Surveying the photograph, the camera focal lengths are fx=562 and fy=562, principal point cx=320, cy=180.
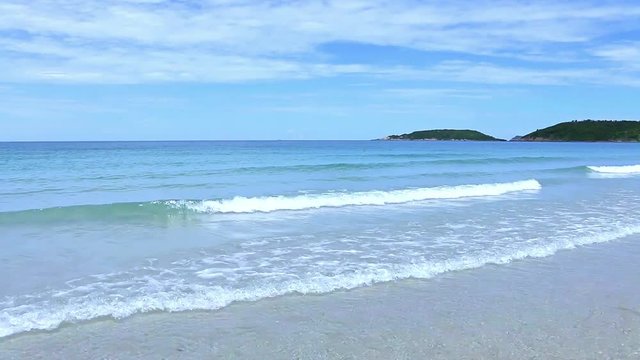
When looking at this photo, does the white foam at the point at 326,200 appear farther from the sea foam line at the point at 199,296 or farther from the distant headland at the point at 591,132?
the distant headland at the point at 591,132

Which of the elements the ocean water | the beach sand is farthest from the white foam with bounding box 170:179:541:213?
the beach sand

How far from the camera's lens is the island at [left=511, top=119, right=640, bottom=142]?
518ft

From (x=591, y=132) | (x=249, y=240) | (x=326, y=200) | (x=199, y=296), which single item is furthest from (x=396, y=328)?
(x=591, y=132)

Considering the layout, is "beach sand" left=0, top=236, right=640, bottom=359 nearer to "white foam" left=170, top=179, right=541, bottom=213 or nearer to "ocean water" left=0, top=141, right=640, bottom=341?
"ocean water" left=0, top=141, right=640, bottom=341

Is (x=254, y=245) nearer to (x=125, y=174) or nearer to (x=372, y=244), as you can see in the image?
(x=372, y=244)

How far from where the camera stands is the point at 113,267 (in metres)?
8.83

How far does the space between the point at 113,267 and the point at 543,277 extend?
6.49 metres

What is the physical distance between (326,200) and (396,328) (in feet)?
40.0

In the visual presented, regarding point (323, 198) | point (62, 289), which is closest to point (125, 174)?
point (323, 198)

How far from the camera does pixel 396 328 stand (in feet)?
19.3

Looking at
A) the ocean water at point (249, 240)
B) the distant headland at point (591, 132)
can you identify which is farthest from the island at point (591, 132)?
the ocean water at point (249, 240)

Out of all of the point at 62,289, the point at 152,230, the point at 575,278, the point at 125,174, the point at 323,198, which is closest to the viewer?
the point at 62,289

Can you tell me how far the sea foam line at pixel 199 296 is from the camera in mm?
6191

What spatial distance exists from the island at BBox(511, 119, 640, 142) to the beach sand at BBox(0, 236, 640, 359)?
169 metres
